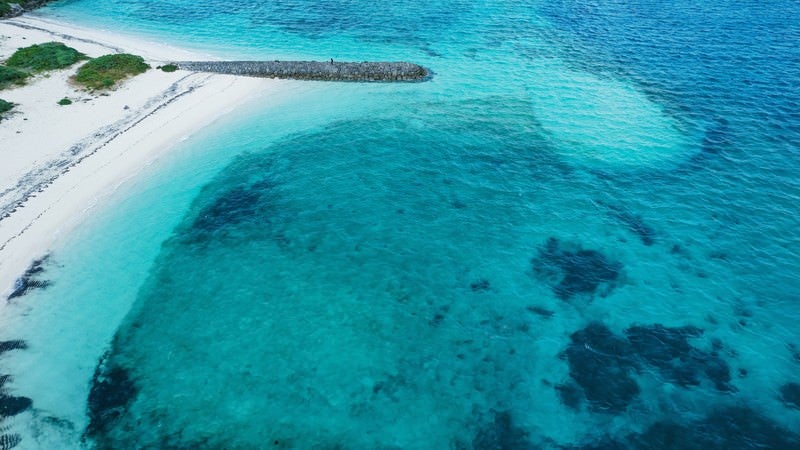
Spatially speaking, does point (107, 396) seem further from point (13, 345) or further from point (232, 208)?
point (232, 208)

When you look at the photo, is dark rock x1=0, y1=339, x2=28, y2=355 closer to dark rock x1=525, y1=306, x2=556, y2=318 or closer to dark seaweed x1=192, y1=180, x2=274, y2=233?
dark seaweed x1=192, y1=180, x2=274, y2=233

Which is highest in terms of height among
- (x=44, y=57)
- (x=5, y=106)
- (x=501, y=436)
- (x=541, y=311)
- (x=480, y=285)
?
(x=44, y=57)

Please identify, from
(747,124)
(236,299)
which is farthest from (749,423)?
(747,124)

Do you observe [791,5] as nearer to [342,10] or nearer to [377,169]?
[342,10]

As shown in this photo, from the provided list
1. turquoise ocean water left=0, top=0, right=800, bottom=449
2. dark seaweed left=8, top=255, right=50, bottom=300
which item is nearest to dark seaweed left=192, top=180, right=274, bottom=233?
turquoise ocean water left=0, top=0, right=800, bottom=449

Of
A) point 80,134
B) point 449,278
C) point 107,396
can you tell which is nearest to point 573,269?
point 449,278

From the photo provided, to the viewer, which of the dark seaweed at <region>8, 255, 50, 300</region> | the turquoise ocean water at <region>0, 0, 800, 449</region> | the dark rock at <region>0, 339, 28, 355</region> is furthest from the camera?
the dark seaweed at <region>8, 255, 50, 300</region>

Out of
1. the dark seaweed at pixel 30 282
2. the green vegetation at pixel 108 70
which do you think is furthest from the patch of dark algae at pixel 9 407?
the green vegetation at pixel 108 70
